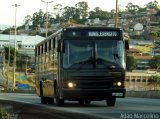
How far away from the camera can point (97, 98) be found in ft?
80.7

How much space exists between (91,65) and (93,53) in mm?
464

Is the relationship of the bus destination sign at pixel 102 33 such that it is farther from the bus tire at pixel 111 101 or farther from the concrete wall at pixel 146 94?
the concrete wall at pixel 146 94

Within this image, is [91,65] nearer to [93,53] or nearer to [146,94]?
[93,53]

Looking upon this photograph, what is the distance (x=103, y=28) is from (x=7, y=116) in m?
8.01

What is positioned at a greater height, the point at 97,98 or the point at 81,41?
the point at 81,41

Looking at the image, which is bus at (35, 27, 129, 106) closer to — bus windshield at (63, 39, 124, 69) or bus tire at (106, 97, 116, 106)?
bus windshield at (63, 39, 124, 69)

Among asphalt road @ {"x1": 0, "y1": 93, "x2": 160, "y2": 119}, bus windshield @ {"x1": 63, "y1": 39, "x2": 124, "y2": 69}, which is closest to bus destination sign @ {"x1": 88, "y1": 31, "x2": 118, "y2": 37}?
bus windshield @ {"x1": 63, "y1": 39, "x2": 124, "y2": 69}

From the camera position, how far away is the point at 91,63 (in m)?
24.1

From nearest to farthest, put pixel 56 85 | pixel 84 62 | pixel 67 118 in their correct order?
pixel 67 118 → pixel 84 62 → pixel 56 85

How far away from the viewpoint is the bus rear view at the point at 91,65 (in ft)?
78.9

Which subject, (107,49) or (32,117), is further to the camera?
(107,49)

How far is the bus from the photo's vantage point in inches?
947

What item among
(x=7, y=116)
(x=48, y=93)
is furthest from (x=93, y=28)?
(x=7, y=116)

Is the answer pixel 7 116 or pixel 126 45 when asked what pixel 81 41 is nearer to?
pixel 126 45
